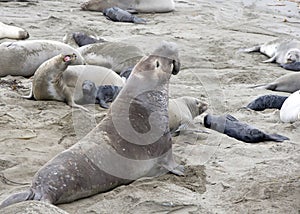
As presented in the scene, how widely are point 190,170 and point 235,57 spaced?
4.13 metres

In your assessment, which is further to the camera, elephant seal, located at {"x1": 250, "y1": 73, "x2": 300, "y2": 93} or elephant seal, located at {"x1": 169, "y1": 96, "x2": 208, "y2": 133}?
elephant seal, located at {"x1": 250, "y1": 73, "x2": 300, "y2": 93}

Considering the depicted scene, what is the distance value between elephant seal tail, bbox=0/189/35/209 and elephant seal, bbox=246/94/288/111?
2.97 meters

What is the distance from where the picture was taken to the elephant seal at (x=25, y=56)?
6164 mm

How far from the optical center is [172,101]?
5164 millimetres

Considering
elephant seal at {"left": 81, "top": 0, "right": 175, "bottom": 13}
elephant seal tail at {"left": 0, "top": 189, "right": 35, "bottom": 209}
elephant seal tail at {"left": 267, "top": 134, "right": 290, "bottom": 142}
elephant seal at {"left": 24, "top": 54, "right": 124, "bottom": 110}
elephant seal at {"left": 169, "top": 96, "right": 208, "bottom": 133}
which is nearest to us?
elephant seal tail at {"left": 0, "top": 189, "right": 35, "bottom": 209}

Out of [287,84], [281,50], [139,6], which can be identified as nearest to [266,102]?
[287,84]

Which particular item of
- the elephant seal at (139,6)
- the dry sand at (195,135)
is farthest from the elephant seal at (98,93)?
the elephant seal at (139,6)

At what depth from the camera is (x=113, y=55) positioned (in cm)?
670

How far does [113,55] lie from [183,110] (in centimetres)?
177

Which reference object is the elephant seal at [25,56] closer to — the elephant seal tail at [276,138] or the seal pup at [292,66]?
the elephant seal tail at [276,138]

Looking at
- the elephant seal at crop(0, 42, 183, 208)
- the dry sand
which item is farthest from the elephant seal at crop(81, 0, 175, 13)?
the elephant seal at crop(0, 42, 183, 208)

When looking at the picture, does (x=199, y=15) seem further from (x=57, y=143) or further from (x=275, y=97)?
(x=57, y=143)

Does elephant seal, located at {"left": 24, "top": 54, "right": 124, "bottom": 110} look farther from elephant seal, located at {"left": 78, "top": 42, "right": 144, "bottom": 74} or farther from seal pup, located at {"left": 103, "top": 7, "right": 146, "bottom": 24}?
seal pup, located at {"left": 103, "top": 7, "right": 146, "bottom": 24}

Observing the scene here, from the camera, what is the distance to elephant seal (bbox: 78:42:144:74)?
6.62 meters
